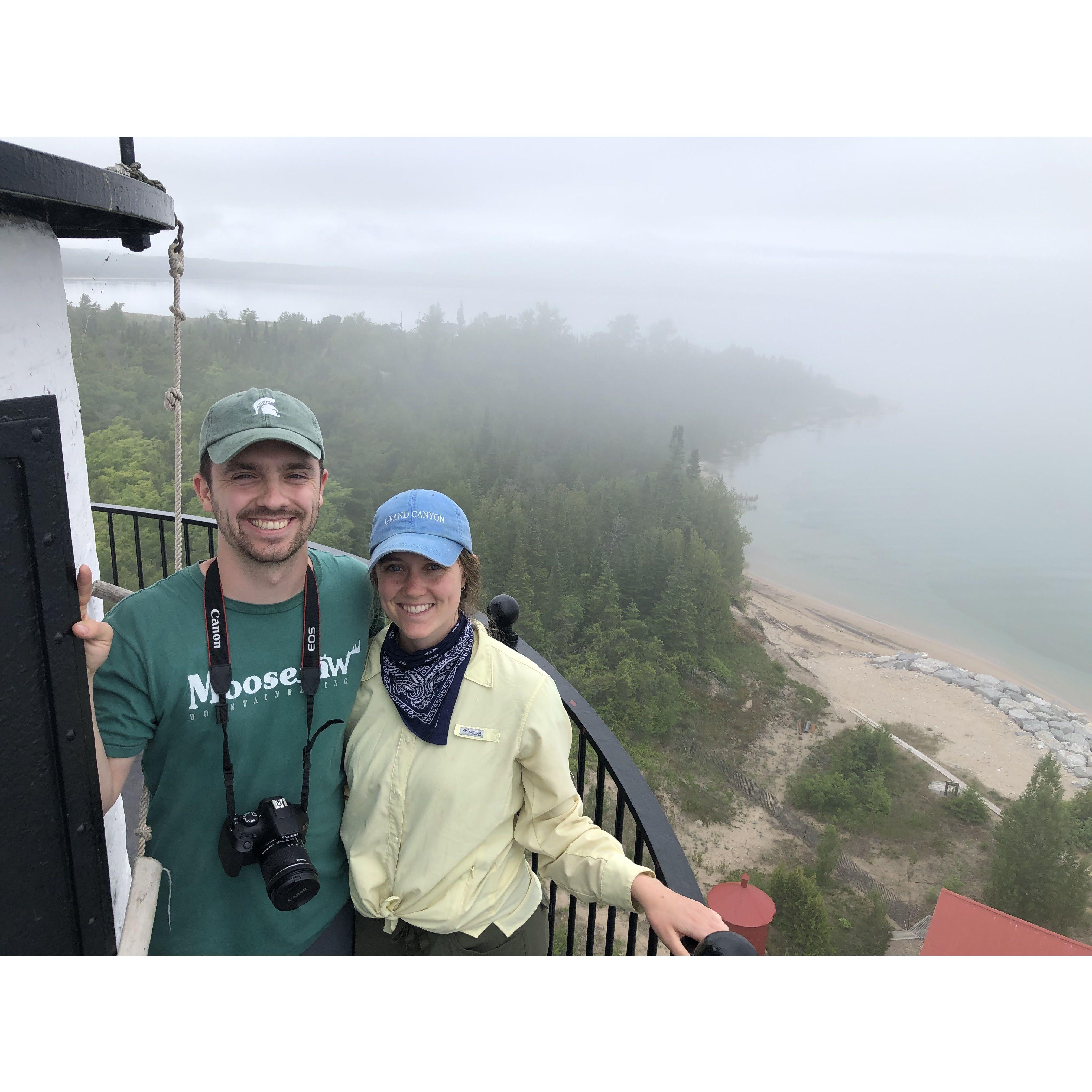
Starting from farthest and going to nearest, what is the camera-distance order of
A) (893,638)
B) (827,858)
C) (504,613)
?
(893,638)
(827,858)
(504,613)

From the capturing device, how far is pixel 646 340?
356 ft

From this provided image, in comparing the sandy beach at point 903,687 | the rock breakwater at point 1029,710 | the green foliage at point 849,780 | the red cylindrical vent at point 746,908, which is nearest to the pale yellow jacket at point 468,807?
the red cylindrical vent at point 746,908

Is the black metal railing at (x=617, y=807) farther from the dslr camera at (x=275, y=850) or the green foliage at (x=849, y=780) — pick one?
the green foliage at (x=849, y=780)

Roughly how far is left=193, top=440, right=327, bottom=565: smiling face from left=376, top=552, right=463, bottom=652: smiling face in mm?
190

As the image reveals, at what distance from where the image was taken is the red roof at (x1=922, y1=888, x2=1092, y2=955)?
70.2 feet

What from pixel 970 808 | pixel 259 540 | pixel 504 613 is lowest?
pixel 970 808

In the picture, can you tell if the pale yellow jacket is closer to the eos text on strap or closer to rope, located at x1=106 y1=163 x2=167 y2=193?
the eos text on strap

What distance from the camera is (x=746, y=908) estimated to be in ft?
59.3

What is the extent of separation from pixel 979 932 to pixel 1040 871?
16.4 metres

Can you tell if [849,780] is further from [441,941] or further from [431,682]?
[431,682]

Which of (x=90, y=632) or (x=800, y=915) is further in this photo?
(x=800, y=915)

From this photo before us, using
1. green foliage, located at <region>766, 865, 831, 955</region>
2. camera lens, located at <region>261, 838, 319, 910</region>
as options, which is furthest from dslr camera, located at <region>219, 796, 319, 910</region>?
green foliage, located at <region>766, 865, 831, 955</region>

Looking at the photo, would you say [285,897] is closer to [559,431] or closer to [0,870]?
[0,870]

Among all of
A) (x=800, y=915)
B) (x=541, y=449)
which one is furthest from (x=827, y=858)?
(x=541, y=449)
